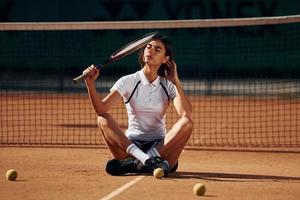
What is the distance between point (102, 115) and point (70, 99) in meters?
13.0

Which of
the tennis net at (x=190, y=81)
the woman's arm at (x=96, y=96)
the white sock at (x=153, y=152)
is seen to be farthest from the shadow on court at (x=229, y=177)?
the tennis net at (x=190, y=81)

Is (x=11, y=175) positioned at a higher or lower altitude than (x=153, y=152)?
lower

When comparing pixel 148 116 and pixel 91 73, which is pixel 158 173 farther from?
pixel 91 73

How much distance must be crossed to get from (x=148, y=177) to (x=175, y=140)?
0.55m

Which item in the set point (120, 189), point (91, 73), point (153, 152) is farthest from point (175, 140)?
point (91, 73)

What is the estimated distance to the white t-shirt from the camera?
980 centimetres

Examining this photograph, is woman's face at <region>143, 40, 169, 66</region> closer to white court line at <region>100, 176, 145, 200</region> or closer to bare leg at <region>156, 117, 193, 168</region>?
bare leg at <region>156, 117, 193, 168</region>

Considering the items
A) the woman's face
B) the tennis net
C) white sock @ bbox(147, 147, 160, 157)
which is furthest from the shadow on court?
the tennis net

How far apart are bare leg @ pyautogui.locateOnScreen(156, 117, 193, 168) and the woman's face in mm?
764

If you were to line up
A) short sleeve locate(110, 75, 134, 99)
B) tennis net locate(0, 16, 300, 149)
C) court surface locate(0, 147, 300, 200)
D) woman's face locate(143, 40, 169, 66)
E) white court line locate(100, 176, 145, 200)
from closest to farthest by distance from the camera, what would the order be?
white court line locate(100, 176, 145, 200)
court surface locate(0, 147, 300, 200)
woman's face locate(143, 40, 169, 66)
short sleeve locate(110, 75, 134, 99)
tennis net locate(0, 16, 300, 149)

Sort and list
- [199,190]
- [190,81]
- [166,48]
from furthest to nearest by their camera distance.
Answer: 1. [190,81]
2. [166,48]
3. [199,190]

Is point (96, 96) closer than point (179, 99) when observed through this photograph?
Yes

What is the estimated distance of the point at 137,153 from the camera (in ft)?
31.1

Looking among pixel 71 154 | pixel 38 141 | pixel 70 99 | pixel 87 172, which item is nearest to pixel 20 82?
pixel 70 99
